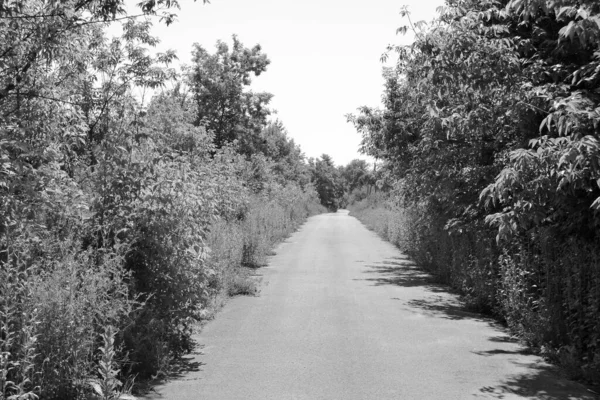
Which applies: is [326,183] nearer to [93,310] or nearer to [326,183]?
[326,183]

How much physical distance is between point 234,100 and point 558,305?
101ft

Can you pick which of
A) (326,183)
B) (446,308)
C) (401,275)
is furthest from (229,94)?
(326,183)

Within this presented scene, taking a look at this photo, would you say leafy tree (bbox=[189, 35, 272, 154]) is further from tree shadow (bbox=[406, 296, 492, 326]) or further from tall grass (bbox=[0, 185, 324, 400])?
tall grass (bbox=[0, 185, 324, 400])

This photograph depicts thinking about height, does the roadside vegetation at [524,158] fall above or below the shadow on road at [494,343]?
above

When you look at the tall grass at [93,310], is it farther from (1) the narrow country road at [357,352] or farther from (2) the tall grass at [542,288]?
(2) the tall grass at [542,288]

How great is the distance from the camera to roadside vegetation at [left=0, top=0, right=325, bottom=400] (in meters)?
5.37

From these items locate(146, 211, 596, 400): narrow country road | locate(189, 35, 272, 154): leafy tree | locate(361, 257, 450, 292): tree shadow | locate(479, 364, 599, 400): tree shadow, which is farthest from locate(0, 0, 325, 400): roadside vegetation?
locate(189, 35, 272, 154): leafy tree

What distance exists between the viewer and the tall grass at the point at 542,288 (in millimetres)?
7270

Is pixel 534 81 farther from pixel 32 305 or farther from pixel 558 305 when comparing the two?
pixel 32 305

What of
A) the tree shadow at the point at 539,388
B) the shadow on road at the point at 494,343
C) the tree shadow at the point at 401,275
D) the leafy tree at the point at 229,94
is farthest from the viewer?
the leafy tree at the point at 229,94

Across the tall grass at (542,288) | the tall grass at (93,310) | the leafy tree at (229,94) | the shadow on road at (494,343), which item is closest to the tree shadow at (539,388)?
the shadow on road at (494,343)

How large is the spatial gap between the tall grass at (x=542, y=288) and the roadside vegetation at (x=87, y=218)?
15.6ft

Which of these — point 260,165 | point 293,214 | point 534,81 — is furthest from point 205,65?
point 534,81

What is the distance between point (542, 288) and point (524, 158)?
2.71 meters
